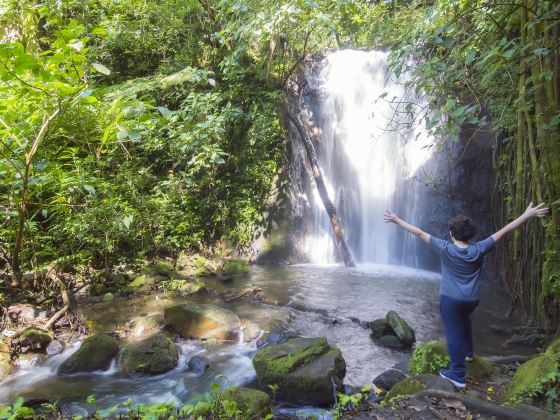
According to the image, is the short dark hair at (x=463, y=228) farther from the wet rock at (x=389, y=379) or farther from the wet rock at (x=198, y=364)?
the wet rock at (x=198, y=364)

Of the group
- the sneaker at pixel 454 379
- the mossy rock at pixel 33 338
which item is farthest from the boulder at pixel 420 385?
the mossy rock at pixel 33 338

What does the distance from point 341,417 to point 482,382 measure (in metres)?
1.47

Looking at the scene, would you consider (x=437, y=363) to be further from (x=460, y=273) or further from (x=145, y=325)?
(x=145, y=325)

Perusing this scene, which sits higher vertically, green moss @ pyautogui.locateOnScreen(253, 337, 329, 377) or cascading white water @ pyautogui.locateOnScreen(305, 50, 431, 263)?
cascading white water @ pyautogui.locateOnScreen(305, 50, 431, 263)

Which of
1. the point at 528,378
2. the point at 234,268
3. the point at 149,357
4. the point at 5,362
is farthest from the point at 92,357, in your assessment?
the point at 234,268

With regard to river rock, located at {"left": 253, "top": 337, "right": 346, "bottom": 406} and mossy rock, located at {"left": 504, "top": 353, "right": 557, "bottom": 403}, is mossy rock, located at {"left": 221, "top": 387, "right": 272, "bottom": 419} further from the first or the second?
mossy rock, located at {"left": 504, "top": 353, "right": 557, "bottom": 403}

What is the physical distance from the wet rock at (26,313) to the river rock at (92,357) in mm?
1252

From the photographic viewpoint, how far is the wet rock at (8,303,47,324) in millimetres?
5164

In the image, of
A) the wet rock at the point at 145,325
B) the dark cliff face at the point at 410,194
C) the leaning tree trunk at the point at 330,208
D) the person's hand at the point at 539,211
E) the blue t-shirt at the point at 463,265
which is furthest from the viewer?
the leaning tree trunk at the point at 330,208

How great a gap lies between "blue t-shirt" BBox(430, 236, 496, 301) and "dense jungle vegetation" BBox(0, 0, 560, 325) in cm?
110

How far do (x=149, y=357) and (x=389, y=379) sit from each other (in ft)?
8.88

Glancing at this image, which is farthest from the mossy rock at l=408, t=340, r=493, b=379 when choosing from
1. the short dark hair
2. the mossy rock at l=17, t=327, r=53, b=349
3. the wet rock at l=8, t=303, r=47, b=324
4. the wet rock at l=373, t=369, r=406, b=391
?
the wet rock at l=8, t=303, r=47, b=324

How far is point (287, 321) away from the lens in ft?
19.4

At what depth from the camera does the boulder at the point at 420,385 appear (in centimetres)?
305
